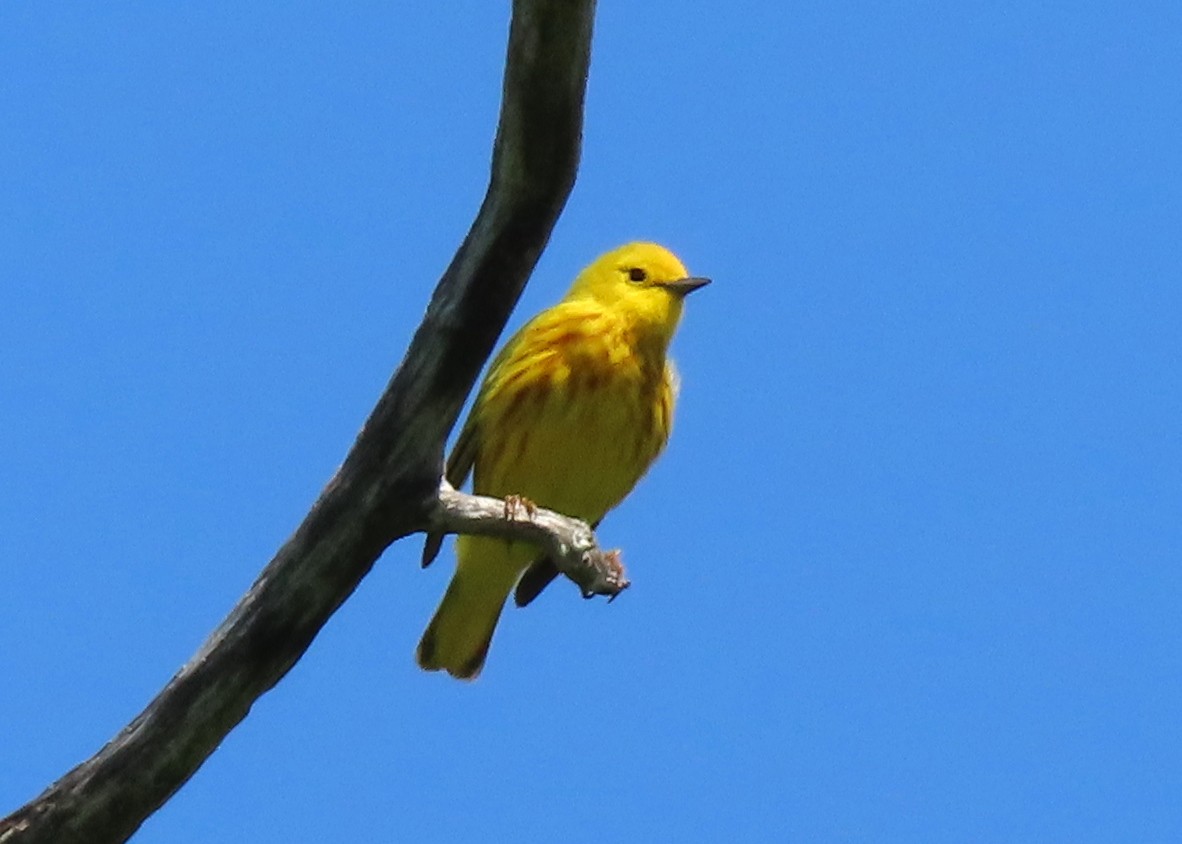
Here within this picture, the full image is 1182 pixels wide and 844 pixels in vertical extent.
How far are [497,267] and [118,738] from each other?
1.56 metres

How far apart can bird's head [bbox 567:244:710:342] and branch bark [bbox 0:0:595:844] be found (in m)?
1.88

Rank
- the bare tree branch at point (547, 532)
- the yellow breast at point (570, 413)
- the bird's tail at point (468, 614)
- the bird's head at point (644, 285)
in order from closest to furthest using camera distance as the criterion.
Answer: the bare tree branch at point (547, 532), the yellow breast at point (570, 413), the bird's head at point (644, 285), the bird's tail at point (468, 614)

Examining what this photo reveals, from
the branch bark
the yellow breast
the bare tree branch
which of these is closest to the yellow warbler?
the yellow breast

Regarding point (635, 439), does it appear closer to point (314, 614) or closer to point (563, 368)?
point (563, 368)

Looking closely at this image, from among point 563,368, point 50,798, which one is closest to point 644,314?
point 563,368

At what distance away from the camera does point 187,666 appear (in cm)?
460

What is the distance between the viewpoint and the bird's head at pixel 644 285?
21.2ft

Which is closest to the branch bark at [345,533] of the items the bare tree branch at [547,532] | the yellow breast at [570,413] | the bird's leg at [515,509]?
the bare tree branch at [547,532]

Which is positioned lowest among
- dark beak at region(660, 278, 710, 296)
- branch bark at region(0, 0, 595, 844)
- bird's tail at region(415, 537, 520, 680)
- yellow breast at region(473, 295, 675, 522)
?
branch bark at region(0, 0, 595, 844)

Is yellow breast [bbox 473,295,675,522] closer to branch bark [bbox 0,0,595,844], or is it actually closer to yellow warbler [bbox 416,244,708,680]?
yellow warbler [bbox 416,244,708,680]

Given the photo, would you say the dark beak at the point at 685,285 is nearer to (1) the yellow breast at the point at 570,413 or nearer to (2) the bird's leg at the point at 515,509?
(1) the yellow breast at the point at 570,413

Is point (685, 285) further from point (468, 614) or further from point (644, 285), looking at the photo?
point (468, 614)

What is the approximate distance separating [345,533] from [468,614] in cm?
221

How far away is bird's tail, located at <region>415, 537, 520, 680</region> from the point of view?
22.1 ft
